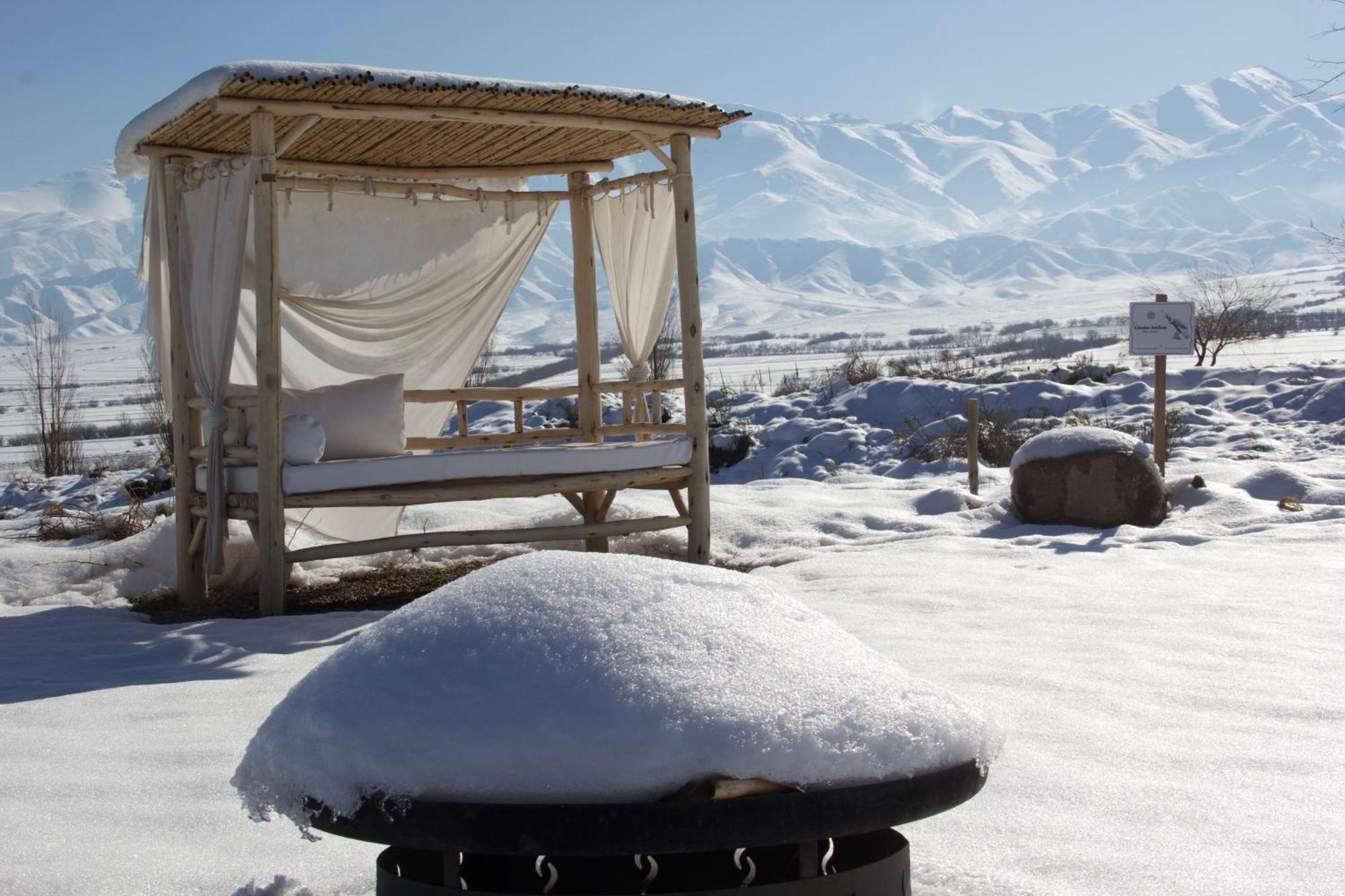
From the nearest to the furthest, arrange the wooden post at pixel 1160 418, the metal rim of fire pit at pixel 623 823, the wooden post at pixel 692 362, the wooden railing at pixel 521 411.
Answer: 1. the metal rim of fire pit at pixel 623 823
2. the wooden post at pixel 692 362
3. the wooden railing at pixel 521 411
4. the wooden post at pixel 1160 418

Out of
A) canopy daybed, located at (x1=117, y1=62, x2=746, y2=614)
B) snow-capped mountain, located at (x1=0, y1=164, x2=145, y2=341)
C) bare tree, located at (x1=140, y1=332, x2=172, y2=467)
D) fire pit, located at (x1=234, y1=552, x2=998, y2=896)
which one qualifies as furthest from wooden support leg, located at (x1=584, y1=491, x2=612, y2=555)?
snow-capped mountain, located at (x1=0, y1=164, x2=145, y2=341)

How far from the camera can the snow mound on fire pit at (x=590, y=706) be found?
163cm

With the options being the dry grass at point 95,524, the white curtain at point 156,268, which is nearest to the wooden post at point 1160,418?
the white curtain at point 156,268

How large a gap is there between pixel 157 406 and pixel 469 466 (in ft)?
36.5

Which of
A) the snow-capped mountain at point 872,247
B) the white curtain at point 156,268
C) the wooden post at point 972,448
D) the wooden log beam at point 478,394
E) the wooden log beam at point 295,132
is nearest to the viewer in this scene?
the wooden log beam at point 295,132

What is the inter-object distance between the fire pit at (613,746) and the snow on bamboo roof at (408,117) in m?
4.23

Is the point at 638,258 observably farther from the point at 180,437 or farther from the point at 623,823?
the point at 623,823

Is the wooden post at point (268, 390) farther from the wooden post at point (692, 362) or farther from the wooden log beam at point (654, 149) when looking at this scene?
the wooden post at point (692, 362)

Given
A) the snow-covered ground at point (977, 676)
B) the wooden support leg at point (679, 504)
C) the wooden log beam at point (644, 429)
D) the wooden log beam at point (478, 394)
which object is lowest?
the snow-covered ground at point (977, 676)

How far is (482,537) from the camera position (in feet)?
21.4

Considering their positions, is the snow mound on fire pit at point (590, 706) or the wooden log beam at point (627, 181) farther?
the wooden log beam at point (627, 181)

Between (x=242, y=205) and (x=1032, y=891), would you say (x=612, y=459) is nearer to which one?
(x=242, y=205)

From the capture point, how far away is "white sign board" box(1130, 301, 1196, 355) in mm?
8867

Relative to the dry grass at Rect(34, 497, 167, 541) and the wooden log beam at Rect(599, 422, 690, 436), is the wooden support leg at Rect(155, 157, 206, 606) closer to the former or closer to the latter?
→ the dry grass at Rect(34, 497, 167, 541)
